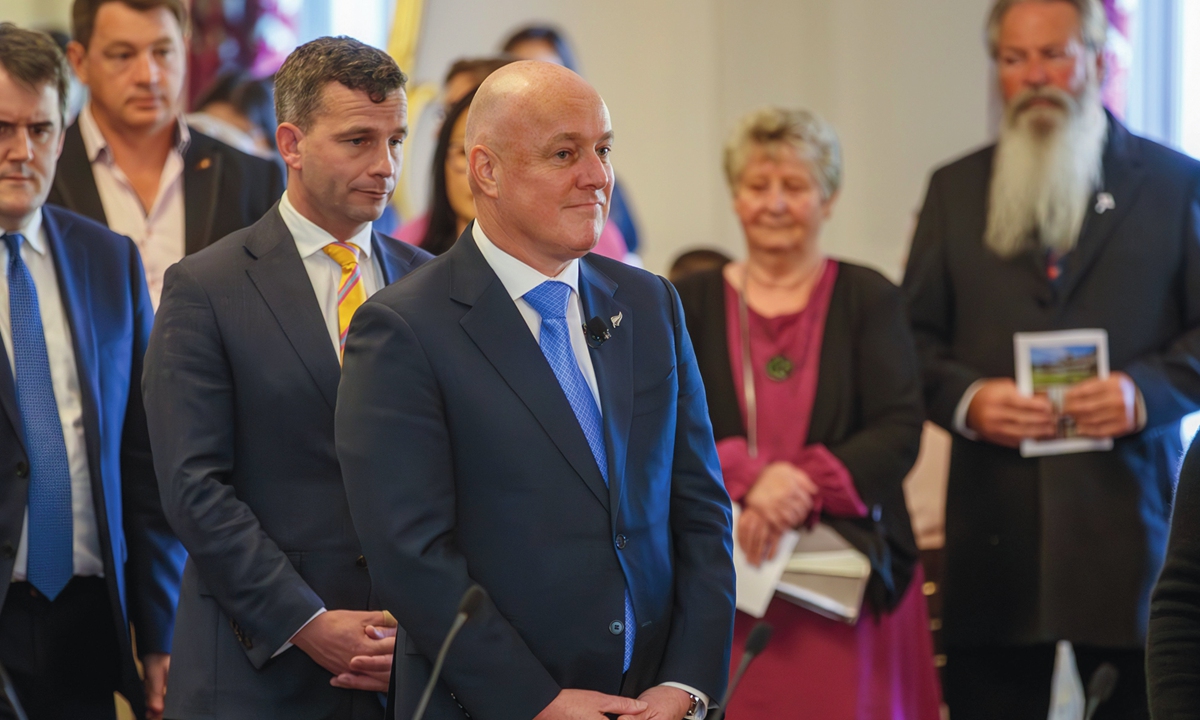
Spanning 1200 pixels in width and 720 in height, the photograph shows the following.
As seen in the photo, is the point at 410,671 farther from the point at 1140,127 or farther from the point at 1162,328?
the point at 1140,127

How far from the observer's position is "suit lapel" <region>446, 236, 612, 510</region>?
2.17 meters

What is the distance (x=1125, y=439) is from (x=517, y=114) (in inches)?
94.7

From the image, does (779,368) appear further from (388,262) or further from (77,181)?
(77,181)

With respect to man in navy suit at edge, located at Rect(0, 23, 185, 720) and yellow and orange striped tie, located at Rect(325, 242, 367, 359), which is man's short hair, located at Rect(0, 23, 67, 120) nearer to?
man in navy suit at edge, located at Rect(0, 23, 185, 720)

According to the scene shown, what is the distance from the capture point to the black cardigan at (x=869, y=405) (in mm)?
3398

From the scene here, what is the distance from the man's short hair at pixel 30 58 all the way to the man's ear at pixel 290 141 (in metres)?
0.61

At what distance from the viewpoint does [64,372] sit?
2.88m

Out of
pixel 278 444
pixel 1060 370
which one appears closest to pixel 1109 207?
pixel 1060 370

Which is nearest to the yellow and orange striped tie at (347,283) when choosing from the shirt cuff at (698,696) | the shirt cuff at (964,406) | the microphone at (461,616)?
the microphone at (461,616)

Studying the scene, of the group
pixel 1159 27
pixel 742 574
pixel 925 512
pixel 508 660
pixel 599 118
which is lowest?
pixel 925 512

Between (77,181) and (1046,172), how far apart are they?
2680 mm

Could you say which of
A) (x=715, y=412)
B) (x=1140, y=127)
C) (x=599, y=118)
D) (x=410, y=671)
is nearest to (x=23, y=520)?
(x=410, y=671)

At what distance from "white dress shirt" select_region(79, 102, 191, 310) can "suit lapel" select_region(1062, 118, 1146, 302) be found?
8.00 feet

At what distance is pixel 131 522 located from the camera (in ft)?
9.79
